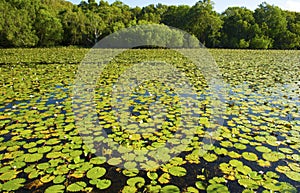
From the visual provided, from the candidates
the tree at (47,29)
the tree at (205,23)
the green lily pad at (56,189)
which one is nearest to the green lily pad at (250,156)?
the green lily pad at (56,189)

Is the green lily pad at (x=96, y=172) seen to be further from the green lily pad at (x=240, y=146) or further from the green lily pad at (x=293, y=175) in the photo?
the green lily pad at (x=293, y=175)

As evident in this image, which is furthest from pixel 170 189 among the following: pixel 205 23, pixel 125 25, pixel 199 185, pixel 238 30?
pixel 238 30

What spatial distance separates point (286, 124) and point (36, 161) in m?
3.55

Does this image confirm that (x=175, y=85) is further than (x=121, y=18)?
No

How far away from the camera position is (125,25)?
109ft

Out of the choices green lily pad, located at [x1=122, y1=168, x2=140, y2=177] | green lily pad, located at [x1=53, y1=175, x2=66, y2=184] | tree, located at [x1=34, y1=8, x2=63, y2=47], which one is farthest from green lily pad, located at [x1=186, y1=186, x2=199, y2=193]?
tree, located at [x1=34, y1=8, x2=63, y2=47]

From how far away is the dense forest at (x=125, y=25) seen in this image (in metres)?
23.8

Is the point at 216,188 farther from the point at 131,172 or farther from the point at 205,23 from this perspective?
the point at 205,23

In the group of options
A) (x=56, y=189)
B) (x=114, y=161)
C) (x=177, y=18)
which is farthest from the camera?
(x=177, y=18)

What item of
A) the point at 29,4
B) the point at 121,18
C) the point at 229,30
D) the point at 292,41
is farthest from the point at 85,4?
the point at 292,41

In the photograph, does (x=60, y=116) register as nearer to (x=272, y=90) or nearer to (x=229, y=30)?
(x=272, y=90)

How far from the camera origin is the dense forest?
23766mm

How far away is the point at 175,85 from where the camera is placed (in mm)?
6621

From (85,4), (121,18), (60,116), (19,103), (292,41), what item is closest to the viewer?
(60,116)
